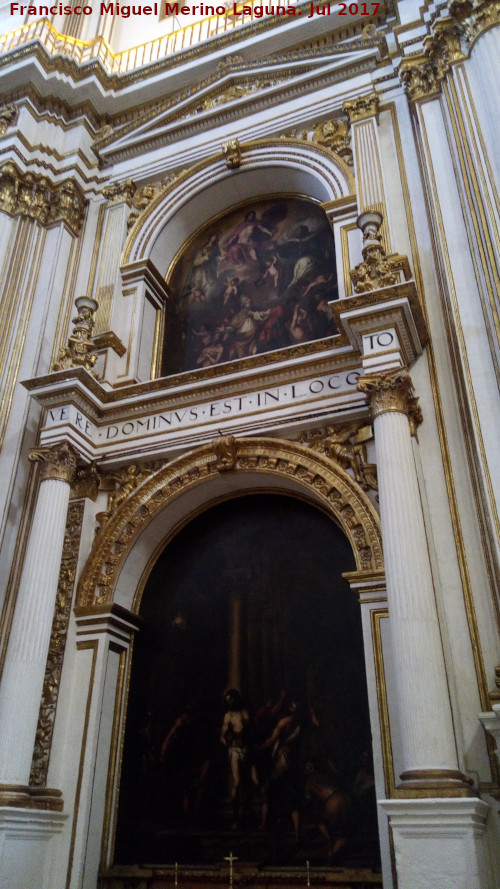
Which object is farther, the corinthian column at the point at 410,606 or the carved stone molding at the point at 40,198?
the carved stone molding at the point at 40,198

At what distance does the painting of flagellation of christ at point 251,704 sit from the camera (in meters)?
6.39

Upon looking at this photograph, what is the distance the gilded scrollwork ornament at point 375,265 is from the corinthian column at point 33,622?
352 centimetres

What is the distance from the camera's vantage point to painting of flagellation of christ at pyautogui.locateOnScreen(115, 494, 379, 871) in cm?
639

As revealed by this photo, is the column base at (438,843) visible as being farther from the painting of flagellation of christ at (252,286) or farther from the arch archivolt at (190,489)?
the painting of flagellation of christ at (252,286)

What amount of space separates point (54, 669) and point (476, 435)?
15.0 feet

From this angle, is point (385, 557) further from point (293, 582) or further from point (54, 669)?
point (54, 669)

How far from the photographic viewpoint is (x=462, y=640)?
5.93 metres

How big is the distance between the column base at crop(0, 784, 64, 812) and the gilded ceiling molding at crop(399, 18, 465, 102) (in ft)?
27.4

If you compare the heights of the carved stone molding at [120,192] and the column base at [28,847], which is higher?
the carved stone molding at [120,192]

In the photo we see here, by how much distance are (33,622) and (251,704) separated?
7.21ft

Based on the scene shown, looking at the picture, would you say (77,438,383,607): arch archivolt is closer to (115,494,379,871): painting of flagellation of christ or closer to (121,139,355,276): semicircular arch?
(115,494,379,871): painting of flagellation of christ

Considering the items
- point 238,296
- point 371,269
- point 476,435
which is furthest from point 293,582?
point 238,296

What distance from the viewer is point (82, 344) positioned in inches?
336

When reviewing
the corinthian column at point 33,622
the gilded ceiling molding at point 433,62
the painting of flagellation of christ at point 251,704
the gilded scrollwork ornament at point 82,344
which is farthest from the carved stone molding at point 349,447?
the gilded ceiling molding at point 433,62
